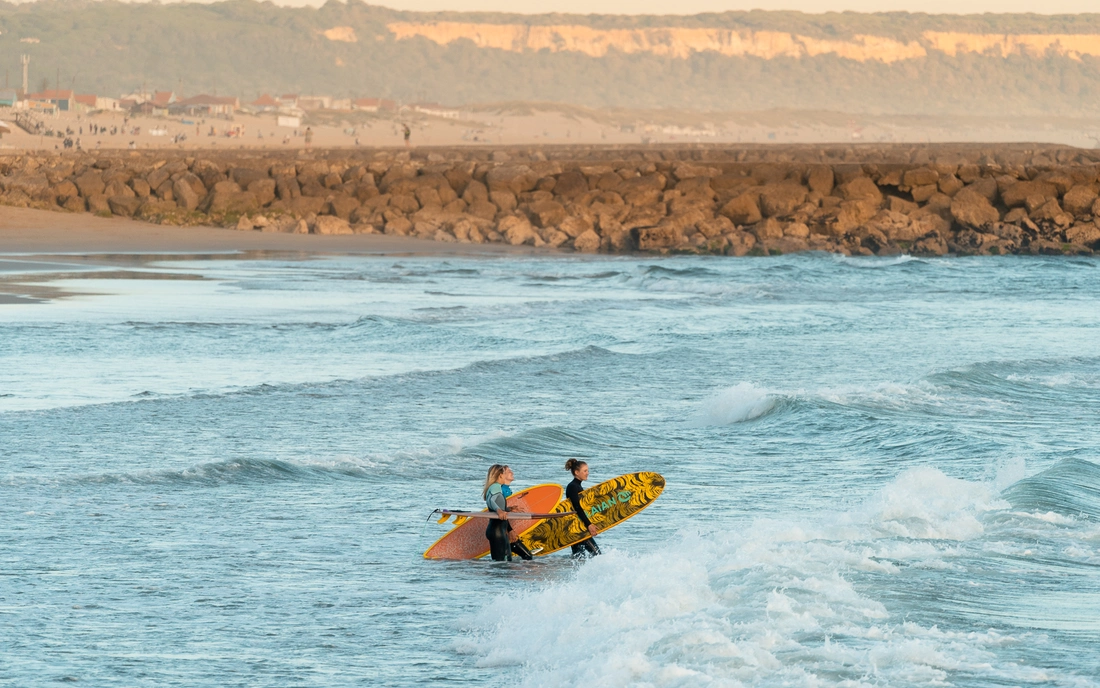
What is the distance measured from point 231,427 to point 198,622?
18.3 ft

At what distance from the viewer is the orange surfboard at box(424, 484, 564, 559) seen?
9172 millimetres

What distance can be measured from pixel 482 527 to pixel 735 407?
204 inches

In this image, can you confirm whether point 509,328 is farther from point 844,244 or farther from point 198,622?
point 844,244

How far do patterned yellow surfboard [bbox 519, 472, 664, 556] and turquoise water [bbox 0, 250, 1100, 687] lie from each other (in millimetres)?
220

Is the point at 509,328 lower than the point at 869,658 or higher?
lower

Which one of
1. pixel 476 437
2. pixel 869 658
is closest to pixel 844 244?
pixel 476 437

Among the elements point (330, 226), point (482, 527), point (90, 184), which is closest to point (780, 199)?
point (330, 226)

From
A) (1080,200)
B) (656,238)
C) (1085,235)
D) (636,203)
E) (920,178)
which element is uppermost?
(920,178)

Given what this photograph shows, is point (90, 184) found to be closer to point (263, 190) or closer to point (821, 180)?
point (263, 190)

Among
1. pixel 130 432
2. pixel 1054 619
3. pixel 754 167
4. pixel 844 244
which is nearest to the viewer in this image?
pixel 1054 619

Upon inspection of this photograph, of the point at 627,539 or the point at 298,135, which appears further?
the point at 298,135

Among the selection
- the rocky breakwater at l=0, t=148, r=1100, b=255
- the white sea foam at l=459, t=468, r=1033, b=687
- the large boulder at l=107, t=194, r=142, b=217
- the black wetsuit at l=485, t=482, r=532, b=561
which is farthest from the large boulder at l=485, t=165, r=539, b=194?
Answer: the white sea foam at l=459, t=468, r=1033, b=687

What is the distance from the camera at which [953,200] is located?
122 feet

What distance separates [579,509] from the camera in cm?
939
